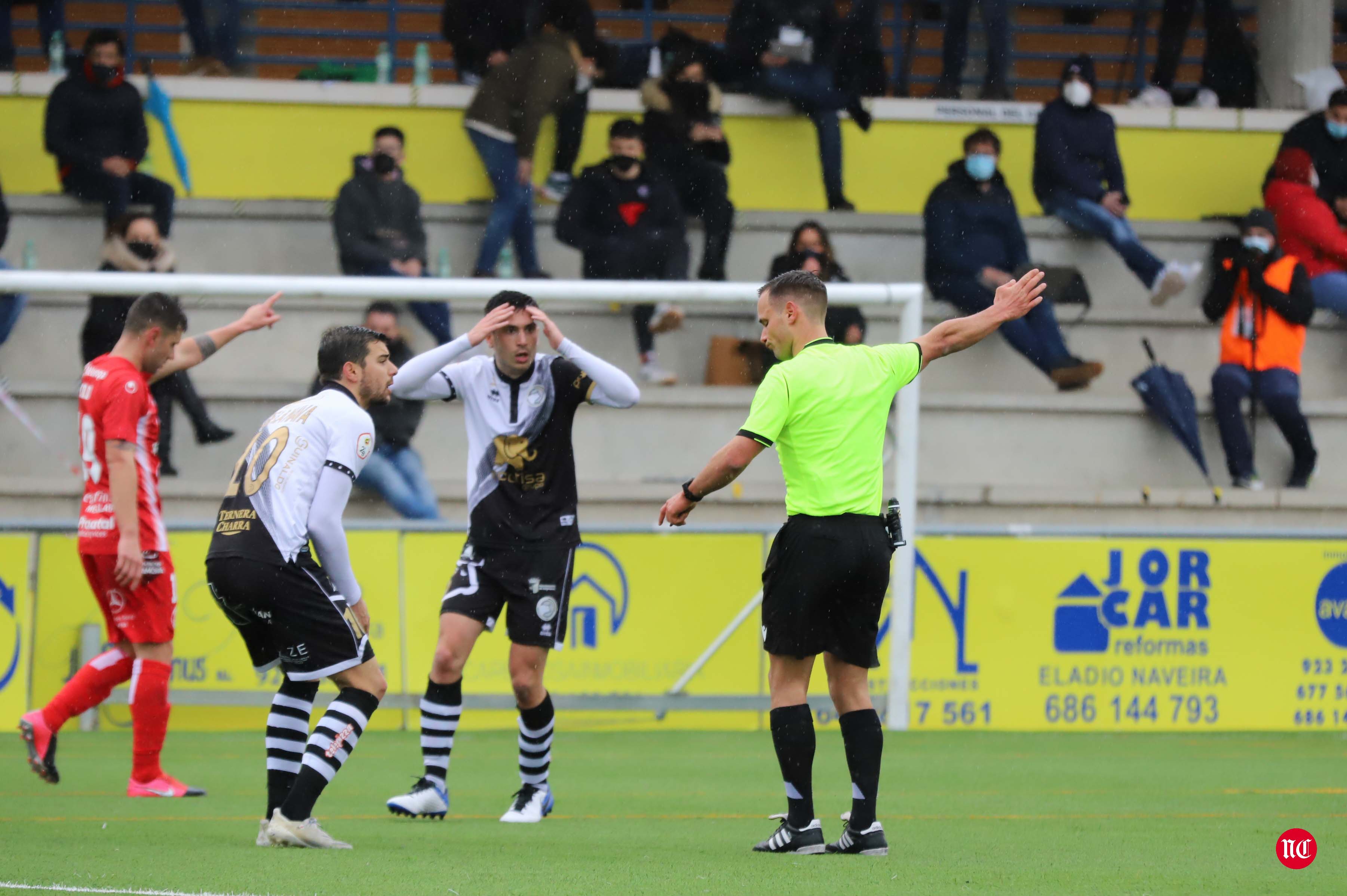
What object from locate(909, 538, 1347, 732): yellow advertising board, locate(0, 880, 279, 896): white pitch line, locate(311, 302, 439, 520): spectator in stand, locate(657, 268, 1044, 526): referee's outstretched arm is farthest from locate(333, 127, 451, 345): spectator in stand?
locate(0, 880, 279, 896): white pitch line

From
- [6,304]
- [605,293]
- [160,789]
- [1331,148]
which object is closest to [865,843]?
[160,789]

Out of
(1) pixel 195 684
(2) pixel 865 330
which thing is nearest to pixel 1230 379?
(2) pixel 865 330

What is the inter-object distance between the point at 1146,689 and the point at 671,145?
19.3 ft

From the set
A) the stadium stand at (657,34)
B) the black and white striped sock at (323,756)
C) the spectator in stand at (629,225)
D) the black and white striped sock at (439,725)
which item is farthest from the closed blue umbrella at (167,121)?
the black and white striped sock at (323,756)

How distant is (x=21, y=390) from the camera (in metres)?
11.6

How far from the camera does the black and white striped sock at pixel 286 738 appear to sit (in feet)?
18.4

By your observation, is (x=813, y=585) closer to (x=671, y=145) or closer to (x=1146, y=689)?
(x=1146, y=689)

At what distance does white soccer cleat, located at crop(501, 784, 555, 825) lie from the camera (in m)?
6.42

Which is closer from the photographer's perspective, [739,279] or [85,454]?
[85,454]

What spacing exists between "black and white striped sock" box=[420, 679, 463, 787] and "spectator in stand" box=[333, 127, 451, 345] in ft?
19.4

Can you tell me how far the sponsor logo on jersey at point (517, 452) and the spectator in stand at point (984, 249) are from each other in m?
6.91

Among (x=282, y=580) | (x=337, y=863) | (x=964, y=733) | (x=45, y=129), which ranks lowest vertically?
(x=964, y=733)

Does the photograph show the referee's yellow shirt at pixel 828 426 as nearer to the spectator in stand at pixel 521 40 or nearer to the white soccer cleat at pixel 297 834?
the white soccer cleat at pixel 297 834

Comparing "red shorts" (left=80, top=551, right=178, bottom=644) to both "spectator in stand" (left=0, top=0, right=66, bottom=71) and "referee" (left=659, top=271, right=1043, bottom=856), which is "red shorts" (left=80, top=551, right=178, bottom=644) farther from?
"spectator in stand" (left=0, top=0, right=66, bottom=71)
